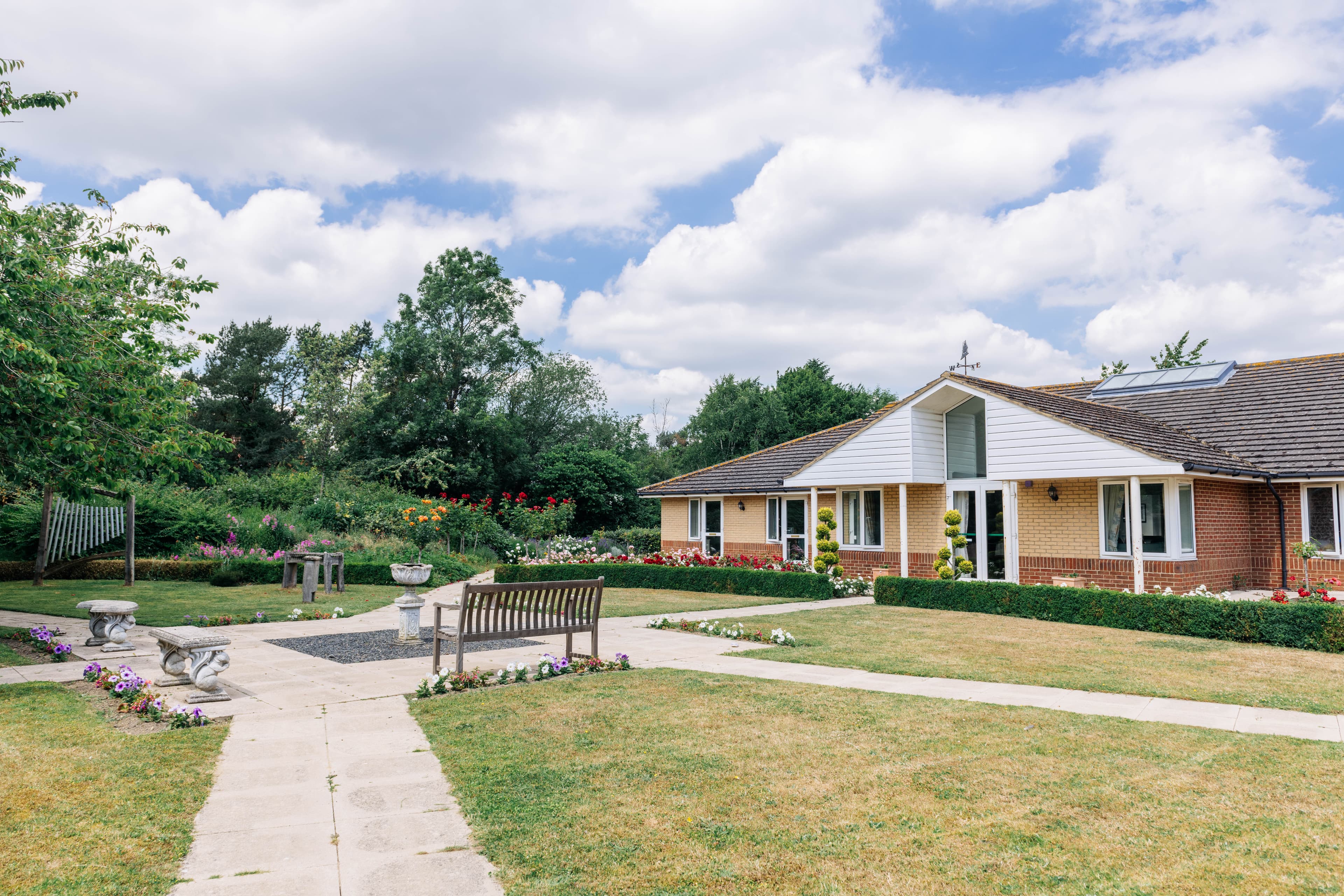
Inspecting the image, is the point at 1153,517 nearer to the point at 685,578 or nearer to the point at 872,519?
the point at 872,519

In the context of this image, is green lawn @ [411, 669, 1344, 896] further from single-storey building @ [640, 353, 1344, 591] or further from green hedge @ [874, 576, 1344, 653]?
single-storey building @ [640, 353, 1344, 591]

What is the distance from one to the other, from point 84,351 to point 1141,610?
50.8ft

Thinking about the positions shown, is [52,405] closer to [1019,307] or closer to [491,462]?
[1019,307]

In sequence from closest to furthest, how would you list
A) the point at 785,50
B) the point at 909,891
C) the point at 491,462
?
the point at 909,891 < the point at 785,50 < the point at 491,462

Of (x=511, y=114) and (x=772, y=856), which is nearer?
(x=772, y=856)

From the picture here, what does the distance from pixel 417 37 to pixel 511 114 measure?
2.47 meters

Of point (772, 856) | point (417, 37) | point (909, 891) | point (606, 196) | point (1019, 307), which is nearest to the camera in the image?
point (909, 891)

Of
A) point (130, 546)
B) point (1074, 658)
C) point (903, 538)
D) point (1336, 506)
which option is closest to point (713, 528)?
point (903, 538)

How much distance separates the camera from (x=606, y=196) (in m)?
17.5

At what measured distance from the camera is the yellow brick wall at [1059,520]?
16641mm

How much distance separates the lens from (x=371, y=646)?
10633 mm

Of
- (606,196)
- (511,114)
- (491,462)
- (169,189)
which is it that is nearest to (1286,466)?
(606,196)

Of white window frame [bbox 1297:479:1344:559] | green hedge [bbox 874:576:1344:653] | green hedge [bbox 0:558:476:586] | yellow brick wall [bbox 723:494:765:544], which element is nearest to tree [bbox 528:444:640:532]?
yellow brick wall [bbox 723:494:765:544]

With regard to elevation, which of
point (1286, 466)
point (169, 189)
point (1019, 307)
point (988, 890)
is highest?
point (169, 189)
